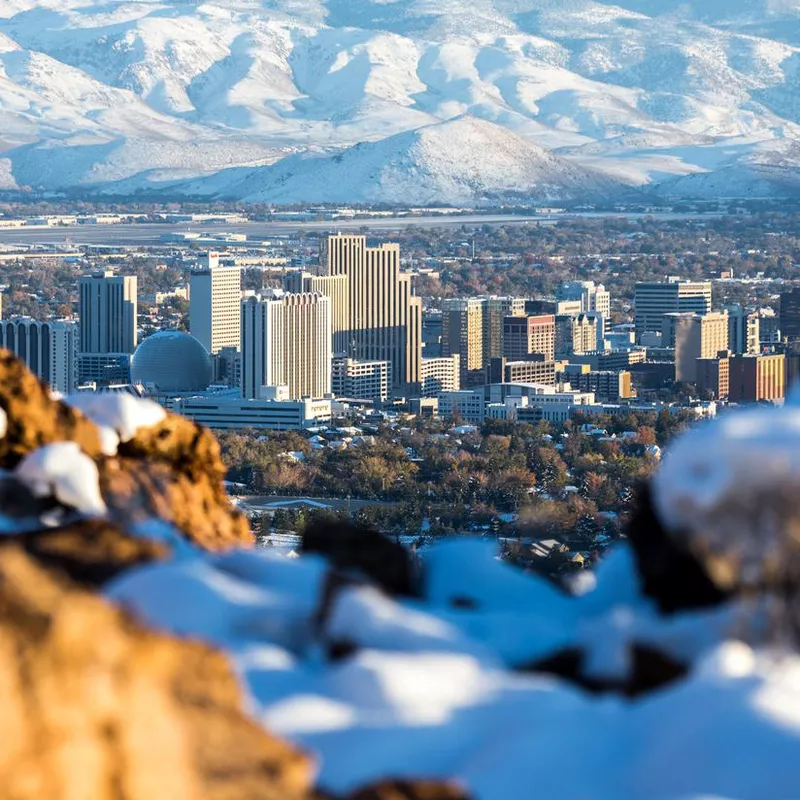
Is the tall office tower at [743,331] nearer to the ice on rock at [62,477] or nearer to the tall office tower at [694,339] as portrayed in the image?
the tall office tower at [694,339]

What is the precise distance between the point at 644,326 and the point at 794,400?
68.2m

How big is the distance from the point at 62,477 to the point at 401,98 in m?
135

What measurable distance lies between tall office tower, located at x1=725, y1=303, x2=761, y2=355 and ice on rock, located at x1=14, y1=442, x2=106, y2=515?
5597 cm

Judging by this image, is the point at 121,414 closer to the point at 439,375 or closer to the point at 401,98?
the point at 439,375

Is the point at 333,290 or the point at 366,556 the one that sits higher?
the point at 366,556

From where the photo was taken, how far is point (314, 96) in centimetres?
14275

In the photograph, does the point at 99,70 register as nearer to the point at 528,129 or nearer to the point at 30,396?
the point at 528,129

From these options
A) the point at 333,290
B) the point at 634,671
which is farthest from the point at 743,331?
the point at 634,671

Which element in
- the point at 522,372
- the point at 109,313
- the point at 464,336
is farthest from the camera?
the point at 109,313

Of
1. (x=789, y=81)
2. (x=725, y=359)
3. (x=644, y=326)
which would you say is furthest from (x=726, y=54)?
(x=725, y=359)

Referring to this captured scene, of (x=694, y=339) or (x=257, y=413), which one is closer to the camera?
(x=257, y=413)

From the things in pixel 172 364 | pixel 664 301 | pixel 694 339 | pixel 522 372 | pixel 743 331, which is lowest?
pixel 522 372

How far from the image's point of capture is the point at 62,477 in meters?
5.77

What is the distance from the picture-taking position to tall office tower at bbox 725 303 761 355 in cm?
6281
